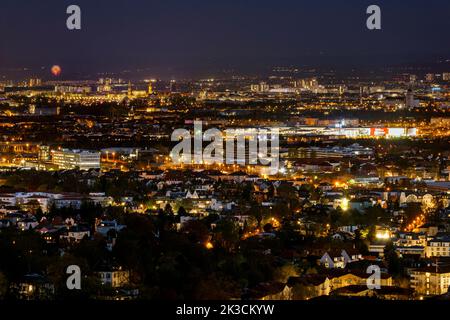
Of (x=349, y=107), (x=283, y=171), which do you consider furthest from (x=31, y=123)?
(x=283, y=171)

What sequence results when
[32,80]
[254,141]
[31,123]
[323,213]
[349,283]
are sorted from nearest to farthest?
[349,283]
[323,213]
[254,141]
[31,123]
[32,80]

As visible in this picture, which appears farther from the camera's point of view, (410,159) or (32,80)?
(32,80)

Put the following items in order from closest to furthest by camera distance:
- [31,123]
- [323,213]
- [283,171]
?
1. [323,213]
2. [283,171]
3. [31,123]

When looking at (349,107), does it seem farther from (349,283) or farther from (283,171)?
(349,283)

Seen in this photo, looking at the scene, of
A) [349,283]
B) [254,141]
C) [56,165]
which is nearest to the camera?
[349,283]

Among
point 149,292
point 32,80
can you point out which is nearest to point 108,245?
point 149,292
